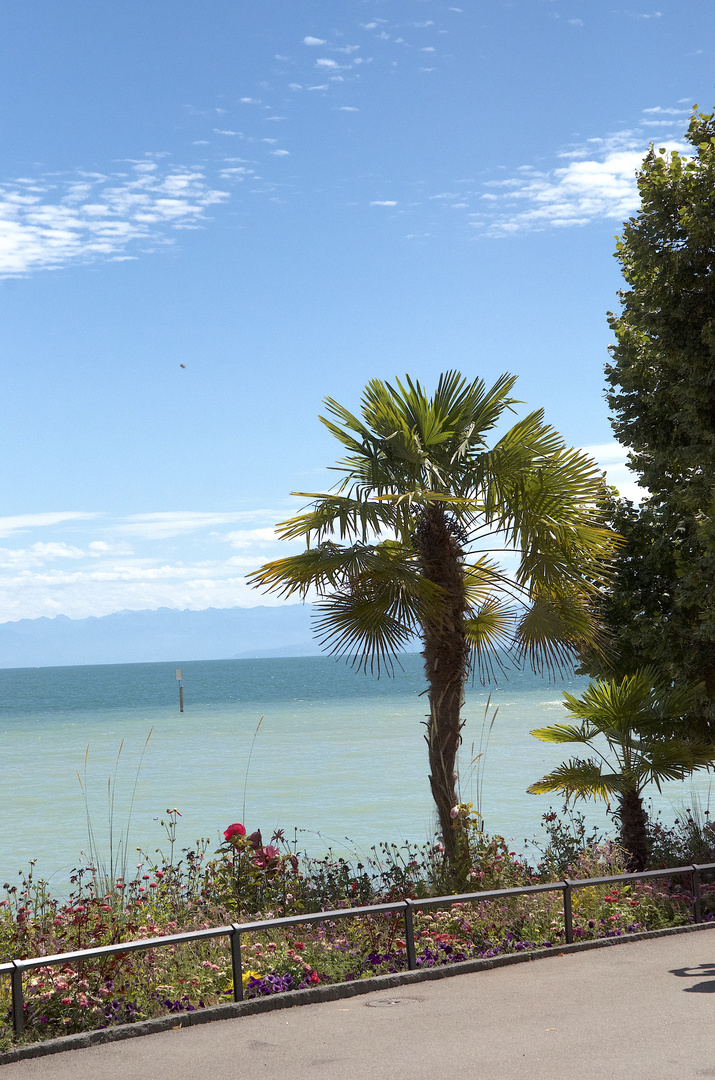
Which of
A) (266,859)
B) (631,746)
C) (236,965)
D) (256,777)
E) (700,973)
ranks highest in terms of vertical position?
(631,746)

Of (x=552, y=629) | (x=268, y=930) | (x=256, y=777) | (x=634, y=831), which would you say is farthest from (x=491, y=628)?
(x=256, y=777)

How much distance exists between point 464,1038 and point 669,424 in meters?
9.00

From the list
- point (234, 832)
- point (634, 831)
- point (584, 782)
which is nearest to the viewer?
point (234, 832)

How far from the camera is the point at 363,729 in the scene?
173ft

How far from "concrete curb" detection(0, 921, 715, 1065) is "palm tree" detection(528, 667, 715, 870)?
7.59 ft

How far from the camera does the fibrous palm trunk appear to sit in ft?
34.9

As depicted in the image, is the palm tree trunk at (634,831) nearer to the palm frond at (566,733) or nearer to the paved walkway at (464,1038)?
the palm frond at (566,733)

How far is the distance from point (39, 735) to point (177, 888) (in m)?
50.2

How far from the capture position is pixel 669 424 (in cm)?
1319

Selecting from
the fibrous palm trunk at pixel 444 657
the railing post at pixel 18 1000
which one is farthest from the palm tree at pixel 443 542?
the railing post at pixel 18 1000

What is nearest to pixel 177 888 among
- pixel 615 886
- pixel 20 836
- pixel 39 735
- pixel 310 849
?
pixel 615 886

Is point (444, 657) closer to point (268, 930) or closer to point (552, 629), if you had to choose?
point (552, 629)

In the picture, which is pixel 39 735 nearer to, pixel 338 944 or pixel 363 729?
pixel 363 729

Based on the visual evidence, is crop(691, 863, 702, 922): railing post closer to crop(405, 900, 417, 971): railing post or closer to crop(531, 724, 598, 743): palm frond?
crop(531, 724, 598, 743): palm frond
